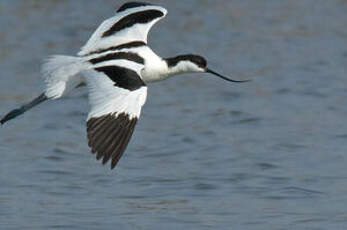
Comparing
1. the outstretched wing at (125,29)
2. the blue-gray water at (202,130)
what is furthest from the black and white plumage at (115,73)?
the blue-gray water at (202,130)

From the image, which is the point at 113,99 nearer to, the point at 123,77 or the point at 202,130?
the point at 123,77

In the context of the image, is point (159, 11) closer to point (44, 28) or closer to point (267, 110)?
point (267, 110)

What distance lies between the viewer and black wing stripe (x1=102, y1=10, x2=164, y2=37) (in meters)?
7.96

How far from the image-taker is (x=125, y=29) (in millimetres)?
7953

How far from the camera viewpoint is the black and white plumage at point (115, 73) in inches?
250

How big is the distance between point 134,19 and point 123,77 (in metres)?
1.32

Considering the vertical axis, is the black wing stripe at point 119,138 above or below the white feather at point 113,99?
below

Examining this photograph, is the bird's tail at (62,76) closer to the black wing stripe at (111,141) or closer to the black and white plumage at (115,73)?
the black and white plumage at (115,73)

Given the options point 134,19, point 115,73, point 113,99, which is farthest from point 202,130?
point 113,99

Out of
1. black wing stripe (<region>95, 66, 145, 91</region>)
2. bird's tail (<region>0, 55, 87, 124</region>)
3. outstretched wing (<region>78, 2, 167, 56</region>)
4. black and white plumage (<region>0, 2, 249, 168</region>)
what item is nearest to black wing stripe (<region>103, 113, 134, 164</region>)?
black and white plumage (<region>0, 2, 249, 168</region>)

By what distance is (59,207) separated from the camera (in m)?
7.40

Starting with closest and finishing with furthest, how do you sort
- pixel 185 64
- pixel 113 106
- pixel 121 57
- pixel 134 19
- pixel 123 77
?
pixel 113 106 < pixel 123 77 < pixel 121 57 < pixel 185 64 < pixel 134 19

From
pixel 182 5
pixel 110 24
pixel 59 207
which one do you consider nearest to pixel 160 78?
pixel 110 24

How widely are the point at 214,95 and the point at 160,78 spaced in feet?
7.43
